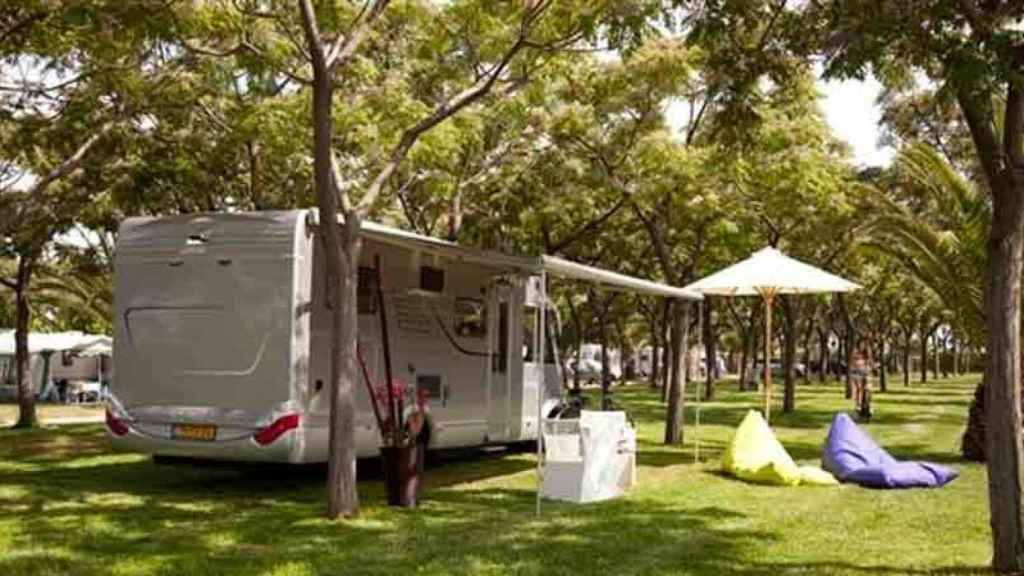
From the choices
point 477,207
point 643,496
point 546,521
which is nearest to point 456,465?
point 643,496

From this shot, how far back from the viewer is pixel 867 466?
13.4 meters

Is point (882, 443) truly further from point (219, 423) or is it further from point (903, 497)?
point (219, 423)

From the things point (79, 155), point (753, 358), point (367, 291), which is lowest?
point (753, 358)

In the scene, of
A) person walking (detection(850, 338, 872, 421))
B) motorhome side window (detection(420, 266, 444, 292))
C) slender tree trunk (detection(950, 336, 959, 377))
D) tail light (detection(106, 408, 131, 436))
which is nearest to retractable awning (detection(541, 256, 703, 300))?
motorhome side window (detection(420, 266, 444, 292))

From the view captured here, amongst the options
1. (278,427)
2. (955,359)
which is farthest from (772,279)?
(955,359)

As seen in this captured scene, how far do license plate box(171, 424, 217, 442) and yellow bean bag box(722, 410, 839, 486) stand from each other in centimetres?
618

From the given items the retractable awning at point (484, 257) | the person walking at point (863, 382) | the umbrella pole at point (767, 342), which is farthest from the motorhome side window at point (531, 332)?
the person walking at point (863, 382)

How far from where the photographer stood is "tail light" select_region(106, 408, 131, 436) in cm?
1205

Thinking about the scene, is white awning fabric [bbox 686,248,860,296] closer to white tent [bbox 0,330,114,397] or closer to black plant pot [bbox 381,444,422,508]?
black plant pot [bbox 381,444,422,508]

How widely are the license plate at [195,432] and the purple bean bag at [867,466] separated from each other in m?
7.15

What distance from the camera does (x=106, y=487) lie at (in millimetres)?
12570

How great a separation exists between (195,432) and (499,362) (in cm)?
474

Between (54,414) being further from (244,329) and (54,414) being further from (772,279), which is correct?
(772,279)

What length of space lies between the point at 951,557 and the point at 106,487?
861cm
